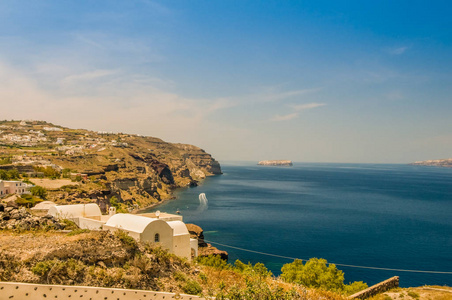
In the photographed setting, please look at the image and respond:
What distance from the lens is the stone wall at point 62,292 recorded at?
49.8ft

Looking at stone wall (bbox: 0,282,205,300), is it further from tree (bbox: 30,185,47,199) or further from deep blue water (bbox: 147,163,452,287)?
tree (bbox: 30,185,47,199)

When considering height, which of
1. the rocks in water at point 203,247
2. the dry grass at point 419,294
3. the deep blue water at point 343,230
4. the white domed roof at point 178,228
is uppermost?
the white domed roof at point 178,228

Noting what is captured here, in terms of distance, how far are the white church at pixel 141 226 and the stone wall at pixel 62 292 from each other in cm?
710

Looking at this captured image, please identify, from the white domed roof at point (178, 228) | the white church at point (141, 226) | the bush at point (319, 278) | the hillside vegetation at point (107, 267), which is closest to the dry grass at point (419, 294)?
the hillside vegetation at point (107, 267)

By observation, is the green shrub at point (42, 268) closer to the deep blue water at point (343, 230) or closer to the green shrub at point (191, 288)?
the green shrub at point (191, 288)

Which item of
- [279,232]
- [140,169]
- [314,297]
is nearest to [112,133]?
[140,169]

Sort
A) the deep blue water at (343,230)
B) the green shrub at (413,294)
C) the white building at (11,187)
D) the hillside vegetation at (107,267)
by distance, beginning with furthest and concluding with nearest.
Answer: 1. the deep blue water at (343,230)
2. the white building at (11,187)
3. the green shrub at (413,294)
4. the hillside vegetation at (107,267)

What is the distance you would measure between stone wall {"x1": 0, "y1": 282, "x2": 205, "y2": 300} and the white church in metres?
7.10

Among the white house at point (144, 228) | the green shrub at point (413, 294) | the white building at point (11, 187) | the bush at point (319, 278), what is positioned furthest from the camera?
the white building at point (11, 187)

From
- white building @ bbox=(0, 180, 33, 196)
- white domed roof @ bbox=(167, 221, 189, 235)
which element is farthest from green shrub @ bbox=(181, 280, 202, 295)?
white building @ bbox=(0, 180, 33, 196)

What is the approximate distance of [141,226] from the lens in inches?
979

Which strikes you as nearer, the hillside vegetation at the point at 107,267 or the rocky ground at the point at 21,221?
the hillside vegetation at the point at 107,267

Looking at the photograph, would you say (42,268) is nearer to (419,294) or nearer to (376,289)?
(376,289)

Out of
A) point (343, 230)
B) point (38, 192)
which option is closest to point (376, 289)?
point (343, 230)
